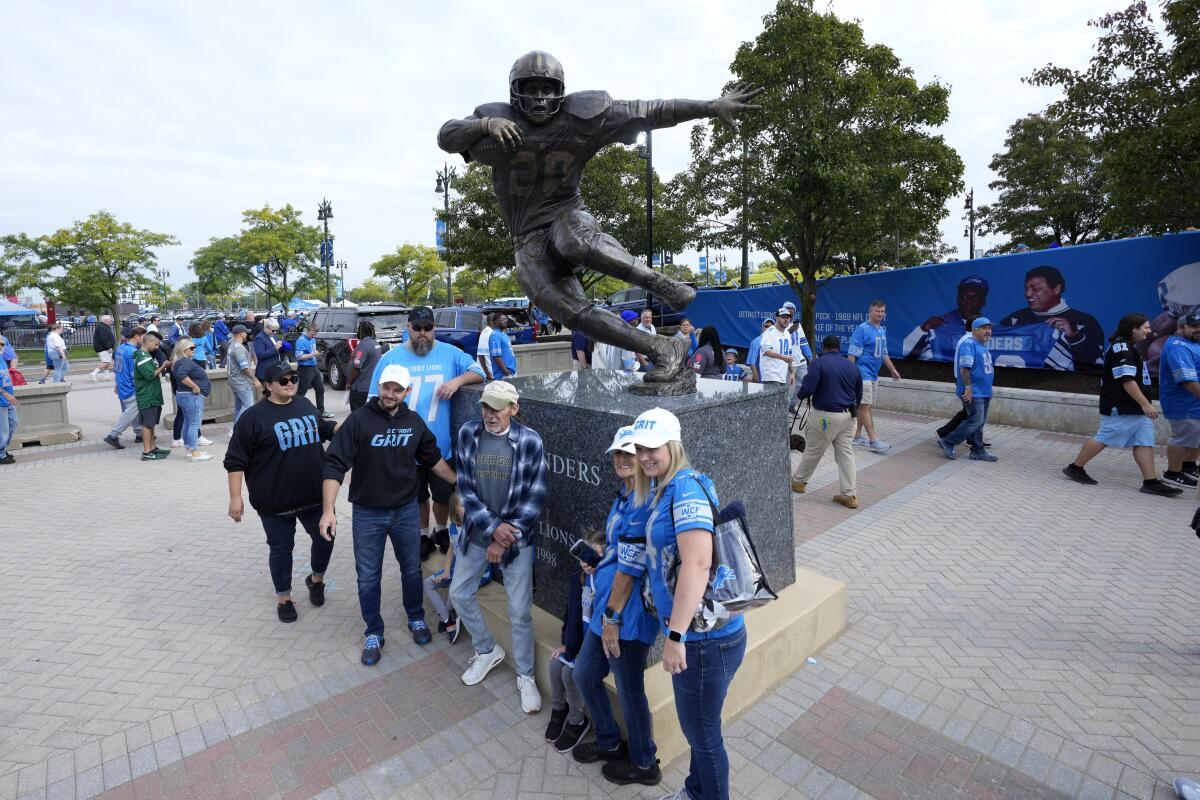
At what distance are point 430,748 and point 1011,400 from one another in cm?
1034

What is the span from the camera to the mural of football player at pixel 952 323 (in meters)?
11.9

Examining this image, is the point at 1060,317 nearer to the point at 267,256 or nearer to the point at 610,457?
the point at 610,457

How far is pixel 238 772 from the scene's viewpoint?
9.78ft

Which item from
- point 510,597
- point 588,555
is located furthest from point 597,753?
point 588,555

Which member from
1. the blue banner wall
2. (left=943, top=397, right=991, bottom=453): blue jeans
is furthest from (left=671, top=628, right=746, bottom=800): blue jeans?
the blue banner wall

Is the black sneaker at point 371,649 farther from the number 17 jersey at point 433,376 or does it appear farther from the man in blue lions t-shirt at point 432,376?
the number 17 jersey at point 433,376

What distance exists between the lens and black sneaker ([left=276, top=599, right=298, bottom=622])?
445 cm

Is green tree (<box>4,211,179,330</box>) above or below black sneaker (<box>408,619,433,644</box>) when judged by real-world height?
above

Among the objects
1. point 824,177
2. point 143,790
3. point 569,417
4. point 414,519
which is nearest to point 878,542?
point 569,417

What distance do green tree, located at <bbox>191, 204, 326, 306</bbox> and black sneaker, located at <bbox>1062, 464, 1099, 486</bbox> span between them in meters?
39.0

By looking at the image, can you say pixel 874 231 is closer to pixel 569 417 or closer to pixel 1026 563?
pixel 1026 563

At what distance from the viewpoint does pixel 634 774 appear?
112 inches

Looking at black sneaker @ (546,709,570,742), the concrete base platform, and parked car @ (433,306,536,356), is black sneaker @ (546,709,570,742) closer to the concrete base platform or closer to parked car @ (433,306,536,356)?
the concrete base platform

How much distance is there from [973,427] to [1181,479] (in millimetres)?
2047
